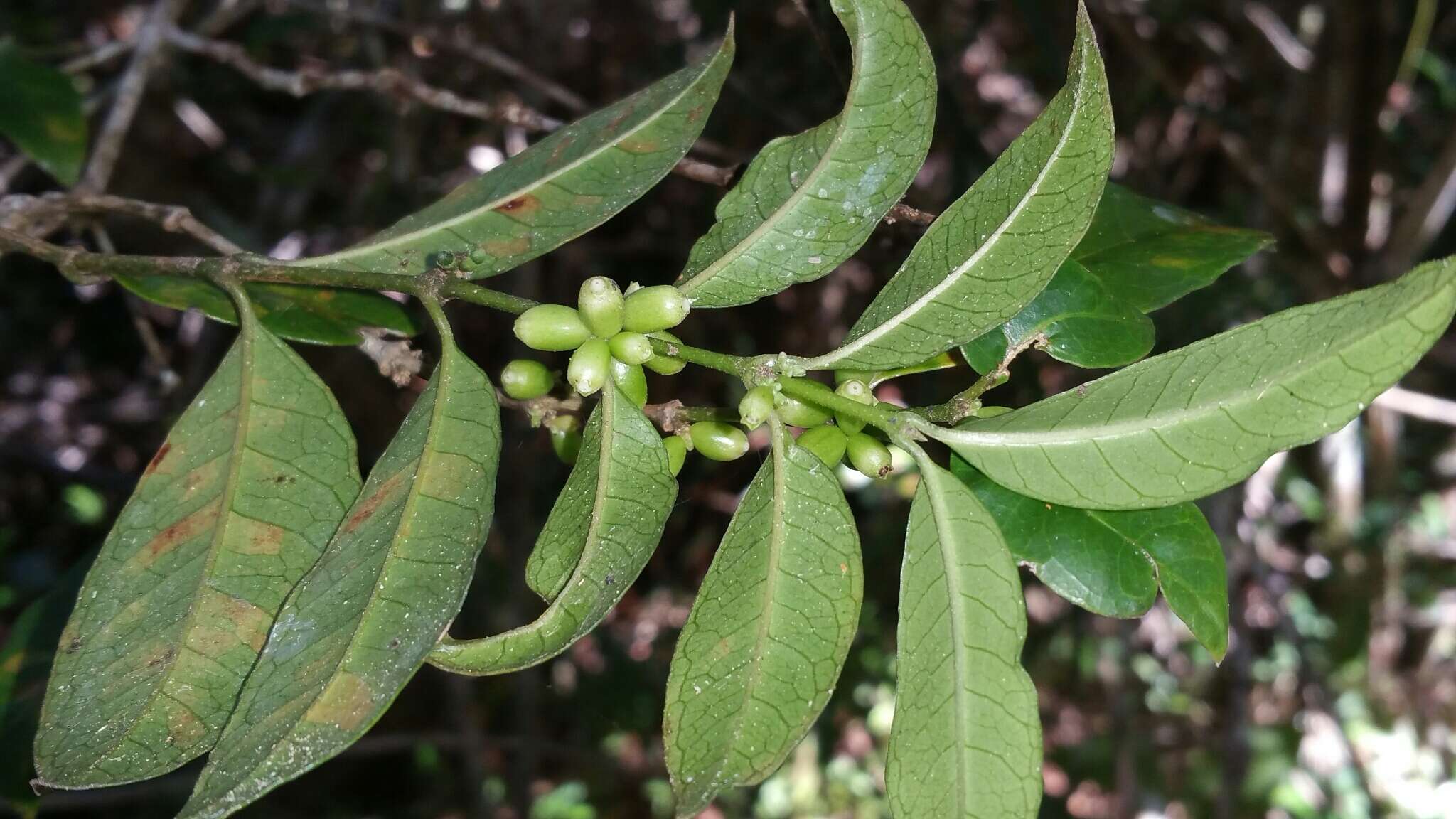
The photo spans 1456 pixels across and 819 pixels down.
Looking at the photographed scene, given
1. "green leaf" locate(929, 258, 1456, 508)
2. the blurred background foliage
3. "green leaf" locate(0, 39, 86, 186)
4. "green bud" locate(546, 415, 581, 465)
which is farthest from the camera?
the blurred background foliage

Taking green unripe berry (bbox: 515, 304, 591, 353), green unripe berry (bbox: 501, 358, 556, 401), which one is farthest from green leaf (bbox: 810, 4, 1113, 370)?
green unripe berry (bbox: 501, 358, 556, 401)

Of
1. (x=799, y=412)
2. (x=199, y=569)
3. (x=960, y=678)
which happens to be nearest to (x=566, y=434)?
(x=799, y=412)

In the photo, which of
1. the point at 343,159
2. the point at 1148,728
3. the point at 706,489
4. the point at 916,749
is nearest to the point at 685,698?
the point at 916,749

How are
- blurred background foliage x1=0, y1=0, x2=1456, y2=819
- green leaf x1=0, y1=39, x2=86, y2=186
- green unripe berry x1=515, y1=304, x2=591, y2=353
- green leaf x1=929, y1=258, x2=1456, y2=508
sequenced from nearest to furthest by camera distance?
1. green leaf x1=929, y1=258, x2=1456, y2=508
2. green unripe berry x1=515, y1=304, x2=591, y2=353
3. green leaf x1=0, y1=39, x2=86, y2=186
4. blurred background foliage x1=0, y1=0, x2=1456, y2=819

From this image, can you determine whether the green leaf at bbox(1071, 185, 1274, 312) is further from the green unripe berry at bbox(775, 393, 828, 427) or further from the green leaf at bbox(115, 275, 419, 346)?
the green leaf at bbox(115, 275, 419, 346)

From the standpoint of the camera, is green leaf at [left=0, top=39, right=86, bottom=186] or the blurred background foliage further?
the blurred background foliage

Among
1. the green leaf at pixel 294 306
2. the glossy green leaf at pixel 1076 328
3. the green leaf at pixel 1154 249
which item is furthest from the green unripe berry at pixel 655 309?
the green leaf at pixel 1154 249

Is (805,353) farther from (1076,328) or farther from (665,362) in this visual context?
(665,362)
